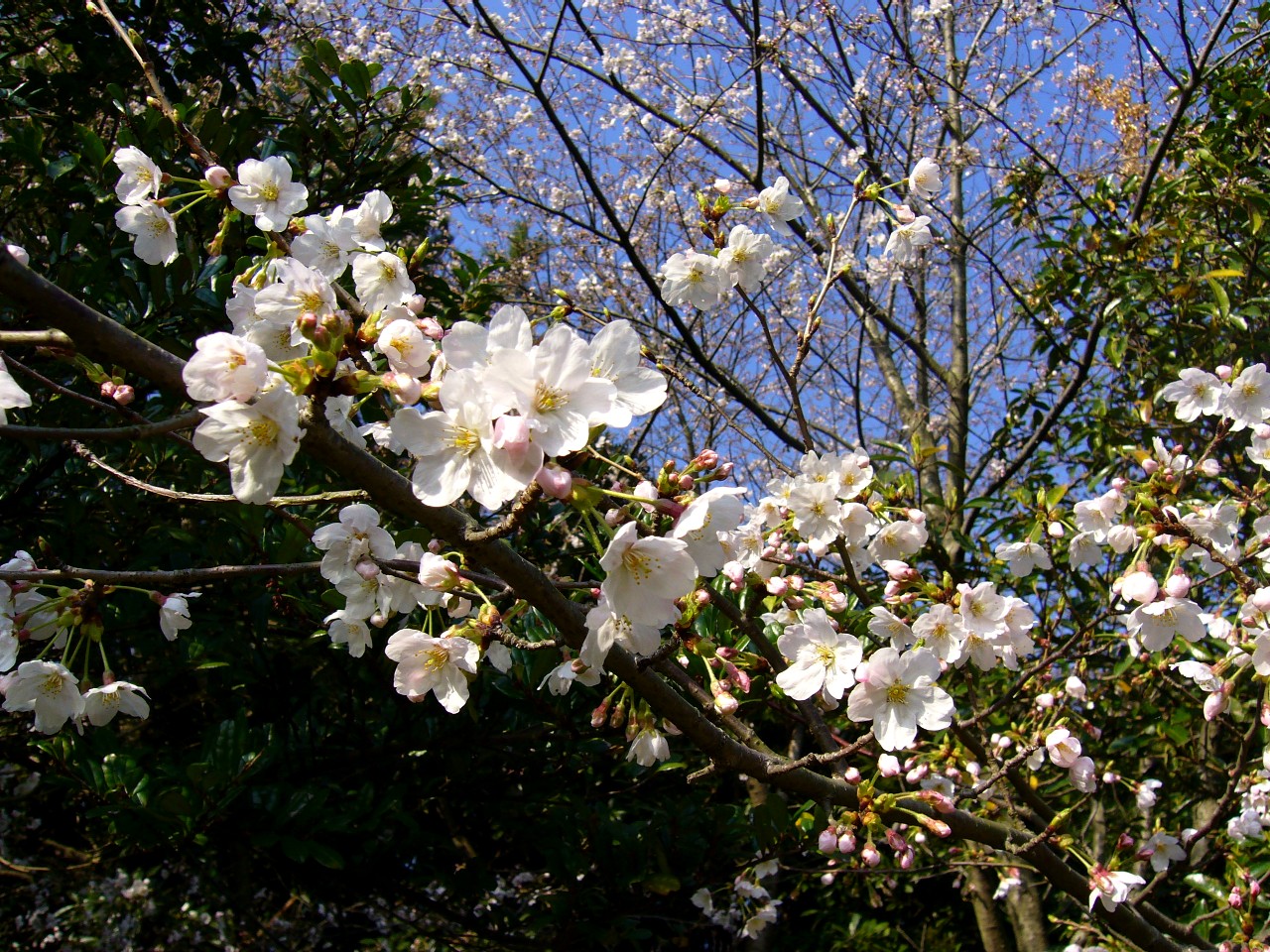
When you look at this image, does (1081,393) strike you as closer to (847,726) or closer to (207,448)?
(847,726)

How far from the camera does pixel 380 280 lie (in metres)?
1.37

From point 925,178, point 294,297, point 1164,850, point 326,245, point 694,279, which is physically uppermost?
point 925,178

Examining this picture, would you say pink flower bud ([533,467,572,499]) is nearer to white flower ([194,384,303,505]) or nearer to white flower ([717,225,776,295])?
white flower ([194,384,303,505])

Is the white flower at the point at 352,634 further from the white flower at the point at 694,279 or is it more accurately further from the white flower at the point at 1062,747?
the white flower at the point at 1062,747

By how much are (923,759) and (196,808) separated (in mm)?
1602

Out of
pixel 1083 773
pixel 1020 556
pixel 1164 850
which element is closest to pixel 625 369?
pixel 1083 773

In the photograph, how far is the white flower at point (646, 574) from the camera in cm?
94

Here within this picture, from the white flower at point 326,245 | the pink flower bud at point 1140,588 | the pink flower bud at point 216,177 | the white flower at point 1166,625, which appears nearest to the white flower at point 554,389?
the white flower at point 326,245

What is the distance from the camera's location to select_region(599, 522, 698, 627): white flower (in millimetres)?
944

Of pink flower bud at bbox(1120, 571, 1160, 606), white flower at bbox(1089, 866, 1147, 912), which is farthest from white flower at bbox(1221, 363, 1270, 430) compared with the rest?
white flower at bbox(1089, 866, 1147, 912)

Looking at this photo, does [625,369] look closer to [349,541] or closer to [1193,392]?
[349,541]

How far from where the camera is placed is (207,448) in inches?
36.4

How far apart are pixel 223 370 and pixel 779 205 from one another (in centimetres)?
149

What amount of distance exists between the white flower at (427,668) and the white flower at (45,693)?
1.70 ft
